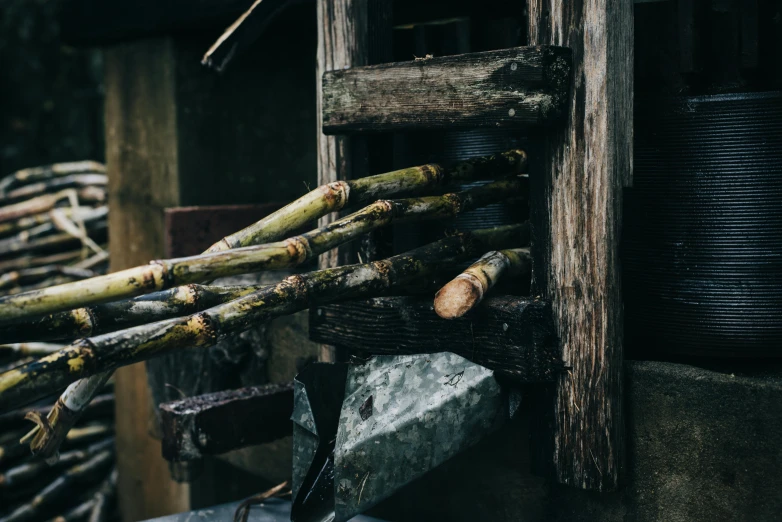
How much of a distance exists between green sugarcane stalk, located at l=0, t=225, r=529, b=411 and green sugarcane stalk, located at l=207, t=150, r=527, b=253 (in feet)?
0.52

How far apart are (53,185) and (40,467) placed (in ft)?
7.76

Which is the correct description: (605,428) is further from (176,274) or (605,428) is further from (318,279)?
(176,274)

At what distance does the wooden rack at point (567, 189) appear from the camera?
220 centimetres

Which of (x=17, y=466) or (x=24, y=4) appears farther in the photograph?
(x=24, y=4)

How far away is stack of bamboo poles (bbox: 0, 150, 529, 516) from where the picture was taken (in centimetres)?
172

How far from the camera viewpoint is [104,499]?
4812 mm

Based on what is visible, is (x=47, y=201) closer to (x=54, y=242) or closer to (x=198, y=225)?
(x=54, y=242)

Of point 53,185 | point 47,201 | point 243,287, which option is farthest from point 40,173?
point 243,287

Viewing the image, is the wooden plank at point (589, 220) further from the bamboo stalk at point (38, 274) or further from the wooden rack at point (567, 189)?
the bamboo stalk at point (38, 274)

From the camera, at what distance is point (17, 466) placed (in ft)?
15.4

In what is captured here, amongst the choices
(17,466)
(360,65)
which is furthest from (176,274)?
(17,466)

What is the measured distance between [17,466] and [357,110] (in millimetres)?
3419

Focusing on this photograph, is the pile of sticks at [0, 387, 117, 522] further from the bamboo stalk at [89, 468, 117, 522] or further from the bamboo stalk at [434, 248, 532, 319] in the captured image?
the bamboo stalk at [434, 248, 532, 319]

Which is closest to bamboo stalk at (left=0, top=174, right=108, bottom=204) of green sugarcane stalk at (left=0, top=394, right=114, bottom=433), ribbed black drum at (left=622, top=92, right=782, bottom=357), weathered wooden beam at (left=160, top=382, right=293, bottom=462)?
green sugarcane stalk at (left=0, top=394, right=114, bottom=433)
